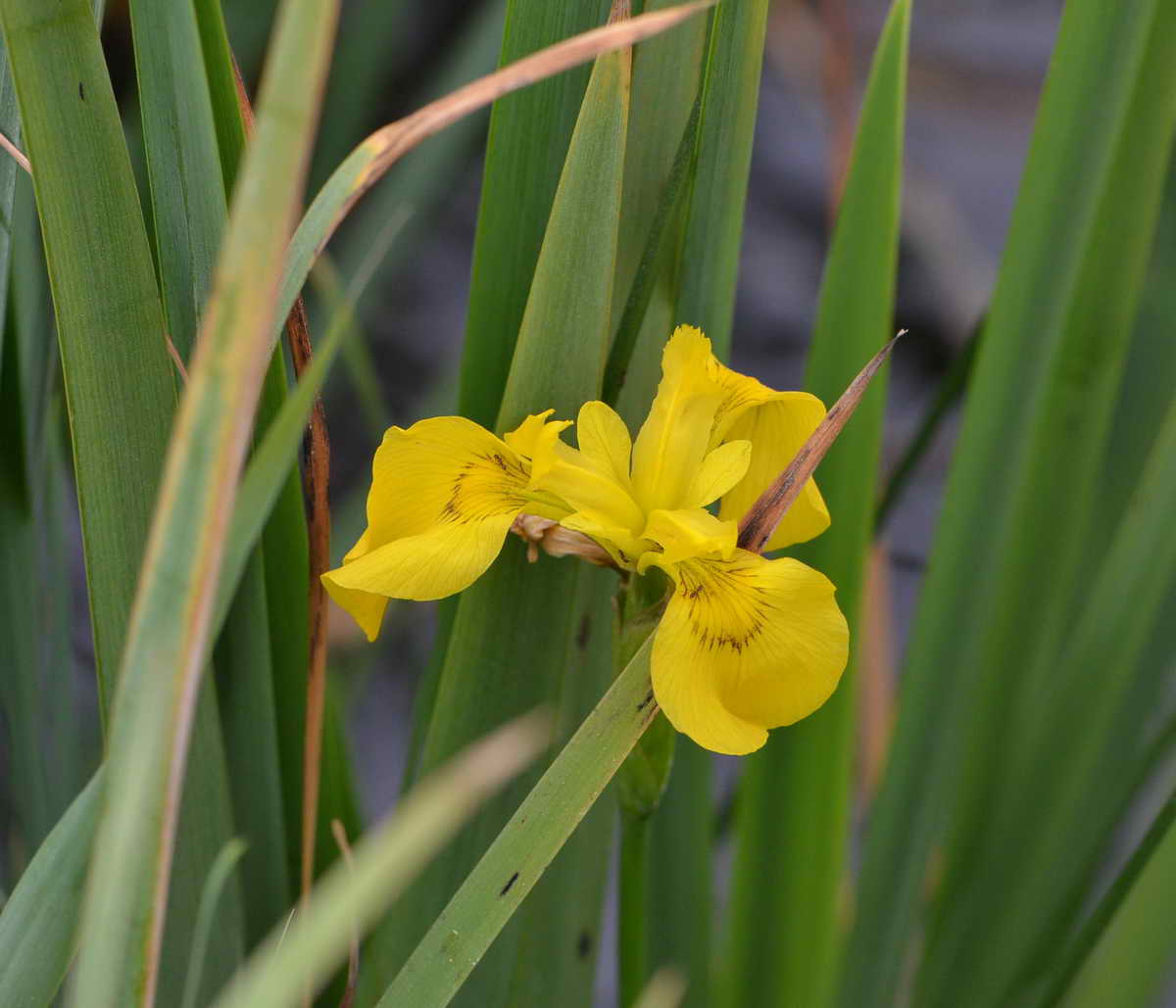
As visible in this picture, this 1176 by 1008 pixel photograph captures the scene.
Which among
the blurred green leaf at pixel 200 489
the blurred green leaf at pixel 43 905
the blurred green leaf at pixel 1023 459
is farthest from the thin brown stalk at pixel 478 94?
the blurred green leaf at pixel 1023 459

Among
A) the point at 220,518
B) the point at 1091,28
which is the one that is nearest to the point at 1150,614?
the point at 1091,28

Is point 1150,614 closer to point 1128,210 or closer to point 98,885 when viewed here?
point 1128,210

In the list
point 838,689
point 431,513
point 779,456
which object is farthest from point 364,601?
point 838,689

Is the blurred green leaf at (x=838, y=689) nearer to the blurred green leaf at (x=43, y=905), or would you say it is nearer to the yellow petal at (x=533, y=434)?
the yellow petal at (x=533, y=434)

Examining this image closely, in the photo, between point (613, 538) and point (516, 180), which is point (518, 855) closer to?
point (613, 538)

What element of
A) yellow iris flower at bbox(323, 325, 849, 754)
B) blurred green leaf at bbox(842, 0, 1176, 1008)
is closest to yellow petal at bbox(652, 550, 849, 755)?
yellow iris flower at bbox(323, 325, 849, 754)

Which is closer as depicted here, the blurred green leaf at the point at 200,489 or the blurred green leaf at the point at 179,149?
the blurred green leaf at the point at 200,489
